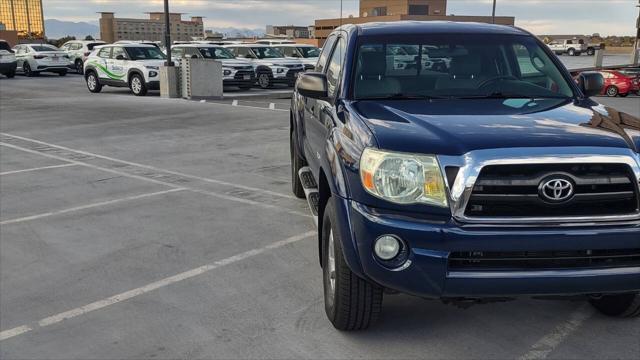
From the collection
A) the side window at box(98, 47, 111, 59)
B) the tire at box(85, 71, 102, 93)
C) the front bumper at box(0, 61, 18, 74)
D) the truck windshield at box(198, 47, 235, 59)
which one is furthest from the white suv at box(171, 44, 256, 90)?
the front bumper at box(0, 61, 18, 74)

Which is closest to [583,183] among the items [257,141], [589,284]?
[589,284]

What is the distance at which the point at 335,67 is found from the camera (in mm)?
4941

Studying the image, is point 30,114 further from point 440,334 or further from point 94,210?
point 440,334

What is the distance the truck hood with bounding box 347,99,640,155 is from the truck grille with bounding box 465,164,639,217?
13cm

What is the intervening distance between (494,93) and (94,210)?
4.48m

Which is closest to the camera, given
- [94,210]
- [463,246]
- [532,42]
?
[463,246]

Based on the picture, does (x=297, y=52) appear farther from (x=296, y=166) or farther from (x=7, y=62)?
(x=296, y=166)

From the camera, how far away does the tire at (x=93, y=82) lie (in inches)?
865

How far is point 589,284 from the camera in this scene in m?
3.07

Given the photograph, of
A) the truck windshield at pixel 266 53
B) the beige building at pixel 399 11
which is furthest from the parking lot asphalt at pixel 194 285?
the beige building at pixel 399 11

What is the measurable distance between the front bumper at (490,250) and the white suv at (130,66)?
18719mm

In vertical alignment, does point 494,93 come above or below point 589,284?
above

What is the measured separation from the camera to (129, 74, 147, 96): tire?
67.6 feet

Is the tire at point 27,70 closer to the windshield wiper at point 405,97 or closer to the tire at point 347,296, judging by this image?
the windshield wiper at point 405,97
